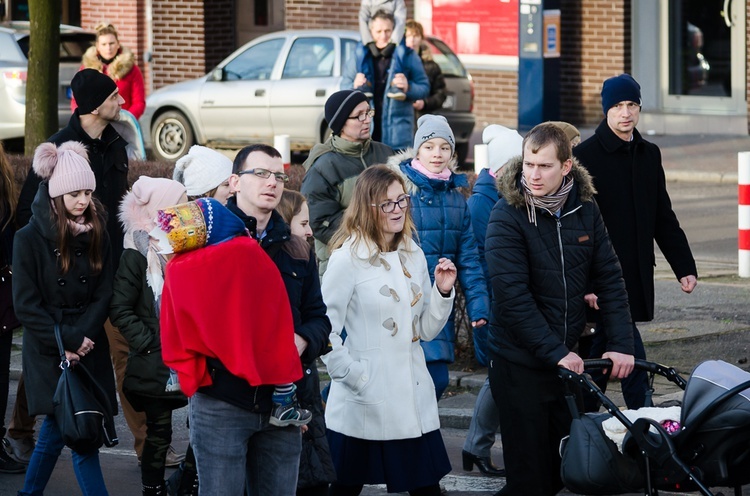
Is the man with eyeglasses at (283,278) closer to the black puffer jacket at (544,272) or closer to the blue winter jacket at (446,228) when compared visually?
the black puffer jacket at (544,272)

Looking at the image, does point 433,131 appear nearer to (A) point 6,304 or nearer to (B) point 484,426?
(B) point 484,426

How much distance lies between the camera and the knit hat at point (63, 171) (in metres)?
6.39

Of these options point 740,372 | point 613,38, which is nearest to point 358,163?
point 740,372

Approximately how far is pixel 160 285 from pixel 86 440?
0.76 metres

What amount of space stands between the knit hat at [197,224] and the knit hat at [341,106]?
9.23 ft

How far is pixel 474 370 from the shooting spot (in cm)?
889

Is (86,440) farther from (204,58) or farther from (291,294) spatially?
(204,58)

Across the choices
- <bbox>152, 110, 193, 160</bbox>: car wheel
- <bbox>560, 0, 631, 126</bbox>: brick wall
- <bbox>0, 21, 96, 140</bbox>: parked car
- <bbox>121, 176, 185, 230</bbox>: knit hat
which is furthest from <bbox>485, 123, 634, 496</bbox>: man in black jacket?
<bbox>560, 0, 631, 126</bbox>: brick wall

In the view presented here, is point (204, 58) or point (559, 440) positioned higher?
point (204, 58)

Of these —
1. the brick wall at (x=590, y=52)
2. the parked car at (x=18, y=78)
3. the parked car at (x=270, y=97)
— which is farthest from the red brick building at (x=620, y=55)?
the parked car at (x=18, y=78)

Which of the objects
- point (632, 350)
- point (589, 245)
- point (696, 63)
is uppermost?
point (696, 63)

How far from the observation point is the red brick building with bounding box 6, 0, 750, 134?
74.2 ft

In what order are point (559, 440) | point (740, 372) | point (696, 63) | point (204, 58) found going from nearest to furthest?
point (740, 372) → point (559, 440) → point (696, 63) → point (204, 58)

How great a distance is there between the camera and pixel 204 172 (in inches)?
255
